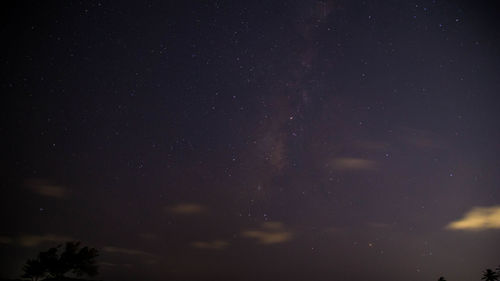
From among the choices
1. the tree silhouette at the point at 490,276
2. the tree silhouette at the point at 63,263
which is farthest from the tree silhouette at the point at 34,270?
the tree silhouette at the point at 490,276

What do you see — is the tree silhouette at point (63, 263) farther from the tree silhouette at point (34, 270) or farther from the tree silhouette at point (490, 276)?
the tree silhouette at point (490, 276)

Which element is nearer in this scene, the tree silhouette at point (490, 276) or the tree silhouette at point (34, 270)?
the tree silhouette at point (34, 270)

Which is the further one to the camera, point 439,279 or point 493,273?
point 493,273

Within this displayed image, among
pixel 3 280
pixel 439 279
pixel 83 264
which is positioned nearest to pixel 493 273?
pixel 439 279

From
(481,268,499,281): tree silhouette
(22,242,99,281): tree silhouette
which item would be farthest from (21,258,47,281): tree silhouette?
(481,268,499,281): tree silhouette

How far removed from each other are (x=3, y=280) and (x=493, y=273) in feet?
318

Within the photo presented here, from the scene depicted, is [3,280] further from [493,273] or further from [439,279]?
[493,273]

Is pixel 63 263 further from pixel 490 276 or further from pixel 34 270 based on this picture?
pixel 490 276

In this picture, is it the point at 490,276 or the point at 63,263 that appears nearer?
the point at 63,263

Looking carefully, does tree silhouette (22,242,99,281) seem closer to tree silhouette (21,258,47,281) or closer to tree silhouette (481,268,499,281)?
tree silhouette (21,258,47,281)

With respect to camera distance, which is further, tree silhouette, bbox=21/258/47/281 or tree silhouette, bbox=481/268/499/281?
tree silhouette, bbox=481/268/499/281

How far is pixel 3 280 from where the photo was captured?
27.6m

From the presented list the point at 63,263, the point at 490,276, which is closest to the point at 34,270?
the point at 63,263

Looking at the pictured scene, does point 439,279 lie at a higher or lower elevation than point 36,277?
lower
